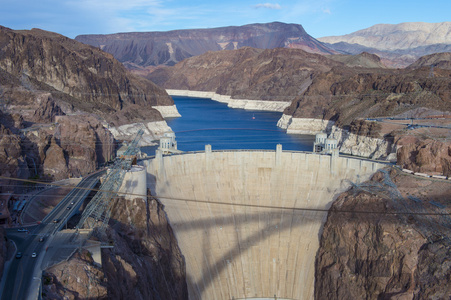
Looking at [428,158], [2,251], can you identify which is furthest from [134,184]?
[428,158]

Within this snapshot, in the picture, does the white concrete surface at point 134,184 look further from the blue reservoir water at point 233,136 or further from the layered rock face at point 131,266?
the blue reservoir water at point 233,136

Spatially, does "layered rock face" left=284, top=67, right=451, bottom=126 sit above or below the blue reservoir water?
above

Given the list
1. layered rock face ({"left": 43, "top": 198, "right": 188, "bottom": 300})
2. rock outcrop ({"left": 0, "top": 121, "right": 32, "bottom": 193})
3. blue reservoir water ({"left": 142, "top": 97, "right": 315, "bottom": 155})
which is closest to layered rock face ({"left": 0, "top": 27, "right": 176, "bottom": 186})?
rock outcrop ({"left": 0, "top": 121, "right": 32, "bottom": 193})

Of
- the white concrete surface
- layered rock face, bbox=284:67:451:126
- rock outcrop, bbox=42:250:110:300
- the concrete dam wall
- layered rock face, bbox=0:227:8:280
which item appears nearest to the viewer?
rock outcrop, bbox=42:250:110:300

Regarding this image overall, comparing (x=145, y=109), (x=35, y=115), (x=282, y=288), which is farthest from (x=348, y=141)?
(x=145, y=109)

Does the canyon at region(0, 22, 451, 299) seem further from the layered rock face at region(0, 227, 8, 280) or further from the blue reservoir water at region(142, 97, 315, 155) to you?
the blue reservoir water at region(142, 97, 315, 155)

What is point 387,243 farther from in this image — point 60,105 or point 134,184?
point 60,105

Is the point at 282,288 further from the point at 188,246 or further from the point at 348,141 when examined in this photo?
the point at 348,141
